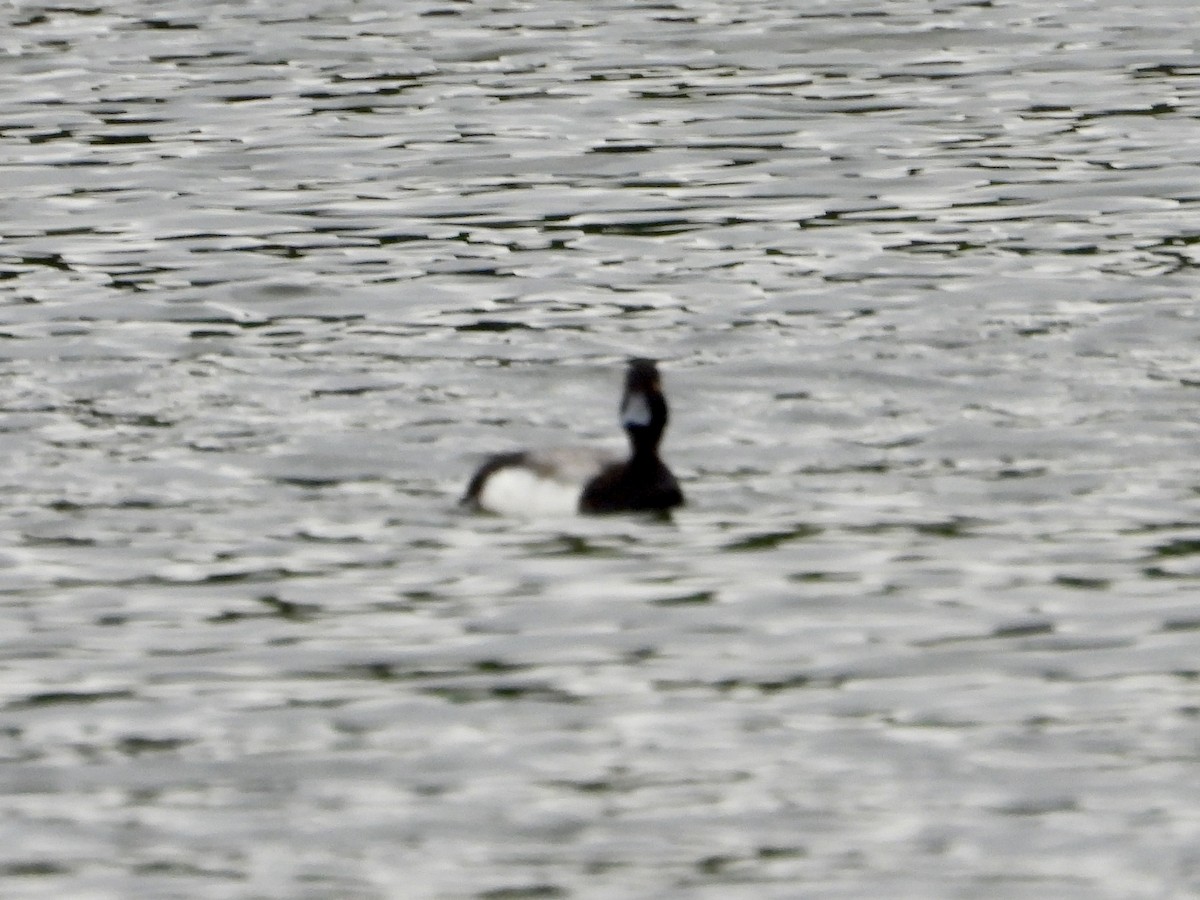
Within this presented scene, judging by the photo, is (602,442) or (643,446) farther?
(602,442)

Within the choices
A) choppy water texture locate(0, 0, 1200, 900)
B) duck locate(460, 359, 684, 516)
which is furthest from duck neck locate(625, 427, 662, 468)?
choppy water texture locate(0, 0, 1200, 900)

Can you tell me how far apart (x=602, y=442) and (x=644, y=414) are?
2.04 metres

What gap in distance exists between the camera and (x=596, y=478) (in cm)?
1474

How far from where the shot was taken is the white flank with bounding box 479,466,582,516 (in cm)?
1441

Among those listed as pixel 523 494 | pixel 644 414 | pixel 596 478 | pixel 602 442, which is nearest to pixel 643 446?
pixel 644 414

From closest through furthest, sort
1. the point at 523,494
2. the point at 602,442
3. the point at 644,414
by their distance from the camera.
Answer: the point at 523,494
the point at 644,414
the point at 602,442

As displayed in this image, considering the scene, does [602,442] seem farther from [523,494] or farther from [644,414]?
[523,494]

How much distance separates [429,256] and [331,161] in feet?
11.2

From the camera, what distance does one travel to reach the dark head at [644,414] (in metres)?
14.7

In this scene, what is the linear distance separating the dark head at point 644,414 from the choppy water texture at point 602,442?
378mm

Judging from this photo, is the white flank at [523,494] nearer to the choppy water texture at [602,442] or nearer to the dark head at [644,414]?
the choppy water texture at [602,442]

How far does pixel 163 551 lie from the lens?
540 inches

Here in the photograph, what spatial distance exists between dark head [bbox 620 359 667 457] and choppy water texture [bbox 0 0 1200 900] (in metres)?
0.38

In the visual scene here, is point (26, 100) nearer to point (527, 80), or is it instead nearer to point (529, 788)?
point (527, 80)
